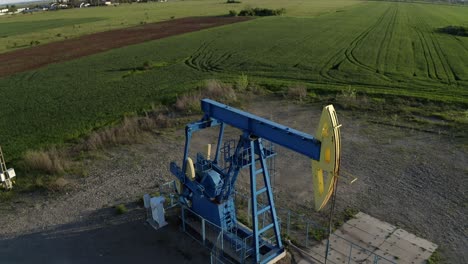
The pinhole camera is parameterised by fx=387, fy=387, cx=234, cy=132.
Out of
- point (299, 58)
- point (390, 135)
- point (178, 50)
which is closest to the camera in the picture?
point (390, 135)

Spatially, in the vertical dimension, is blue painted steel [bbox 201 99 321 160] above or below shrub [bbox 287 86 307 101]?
above

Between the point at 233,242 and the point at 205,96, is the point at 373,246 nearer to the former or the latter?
the point at 233,242

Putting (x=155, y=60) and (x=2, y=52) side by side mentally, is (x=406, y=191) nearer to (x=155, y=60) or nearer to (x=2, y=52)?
(x=155, y=60)

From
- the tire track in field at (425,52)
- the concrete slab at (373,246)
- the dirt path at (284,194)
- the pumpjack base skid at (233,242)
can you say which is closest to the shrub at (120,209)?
the dirt path at (284,194)

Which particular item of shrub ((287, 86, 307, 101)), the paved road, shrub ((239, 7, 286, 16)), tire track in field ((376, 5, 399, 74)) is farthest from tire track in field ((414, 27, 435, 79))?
shrub ((239, 7, 286, 16))

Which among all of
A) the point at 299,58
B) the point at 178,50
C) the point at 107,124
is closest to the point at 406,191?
the point at 107,124

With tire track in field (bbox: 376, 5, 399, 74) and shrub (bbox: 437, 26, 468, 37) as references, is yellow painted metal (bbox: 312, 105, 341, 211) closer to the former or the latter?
tire track in field (bbox: 376, 5, 399, 74)
